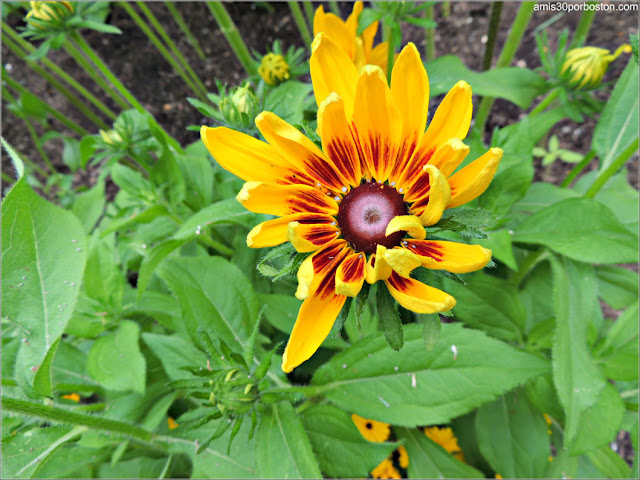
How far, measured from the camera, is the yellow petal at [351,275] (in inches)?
26.4

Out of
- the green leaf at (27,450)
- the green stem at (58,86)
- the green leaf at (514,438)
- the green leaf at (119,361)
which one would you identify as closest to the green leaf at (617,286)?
the green leaf at (514,438)

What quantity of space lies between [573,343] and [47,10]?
5.95 ft

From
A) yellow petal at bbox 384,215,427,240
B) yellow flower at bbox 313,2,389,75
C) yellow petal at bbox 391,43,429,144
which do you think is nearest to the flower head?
yellow flower at bbox 313,2,389,75

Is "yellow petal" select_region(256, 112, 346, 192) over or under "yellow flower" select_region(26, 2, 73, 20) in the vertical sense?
under

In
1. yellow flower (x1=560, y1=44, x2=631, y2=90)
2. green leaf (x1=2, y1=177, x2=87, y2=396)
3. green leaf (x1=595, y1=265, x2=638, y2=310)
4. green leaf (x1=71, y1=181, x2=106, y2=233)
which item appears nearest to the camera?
green leaf (x1=2, y1=177, x2=87, y2=396)

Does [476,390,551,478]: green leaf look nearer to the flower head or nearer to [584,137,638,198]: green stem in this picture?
[584,137,638,198]: green stem

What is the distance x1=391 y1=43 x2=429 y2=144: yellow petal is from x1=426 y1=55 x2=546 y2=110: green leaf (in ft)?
2.15

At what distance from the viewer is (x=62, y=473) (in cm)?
141

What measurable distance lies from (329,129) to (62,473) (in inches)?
54.8

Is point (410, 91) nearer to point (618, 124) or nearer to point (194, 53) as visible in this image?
point (618, 124)

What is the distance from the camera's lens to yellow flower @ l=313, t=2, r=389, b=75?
3.90 ft

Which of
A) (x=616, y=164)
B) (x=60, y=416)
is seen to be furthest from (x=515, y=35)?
(x=60, y=416)

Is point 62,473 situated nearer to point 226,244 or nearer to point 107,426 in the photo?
point 107,426

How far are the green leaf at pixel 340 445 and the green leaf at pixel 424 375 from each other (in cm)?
4
